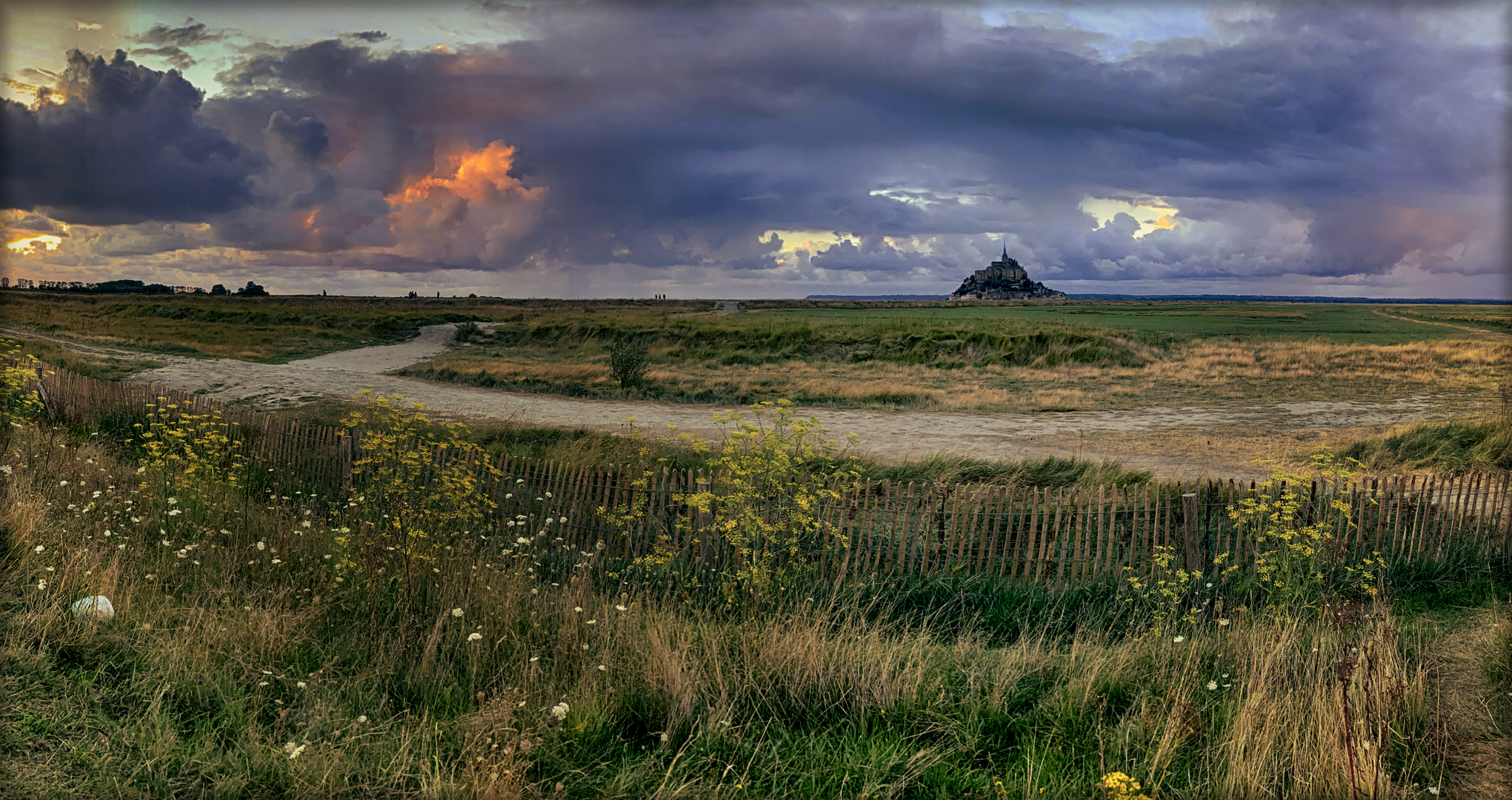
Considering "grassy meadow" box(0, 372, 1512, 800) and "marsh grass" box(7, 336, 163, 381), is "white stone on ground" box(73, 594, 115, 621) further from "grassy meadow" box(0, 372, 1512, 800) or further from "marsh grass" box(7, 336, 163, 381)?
"marsh grass" box(7, 336, 163, 381)

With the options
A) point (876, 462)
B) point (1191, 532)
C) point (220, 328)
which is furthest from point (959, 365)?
point (220, 328)

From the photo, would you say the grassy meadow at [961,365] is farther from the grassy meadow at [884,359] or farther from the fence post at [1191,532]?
the fence post at [1191,532]

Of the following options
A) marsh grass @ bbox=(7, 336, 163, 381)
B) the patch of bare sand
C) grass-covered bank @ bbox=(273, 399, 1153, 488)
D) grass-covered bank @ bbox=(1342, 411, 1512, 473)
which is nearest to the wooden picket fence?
the patch of bare sand

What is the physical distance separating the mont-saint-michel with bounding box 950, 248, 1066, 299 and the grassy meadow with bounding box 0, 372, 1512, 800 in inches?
7129

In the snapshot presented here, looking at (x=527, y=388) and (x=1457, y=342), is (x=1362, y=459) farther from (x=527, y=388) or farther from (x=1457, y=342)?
(x=1457, y=342)

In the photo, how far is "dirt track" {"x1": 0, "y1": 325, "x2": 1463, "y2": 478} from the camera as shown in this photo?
15.1m

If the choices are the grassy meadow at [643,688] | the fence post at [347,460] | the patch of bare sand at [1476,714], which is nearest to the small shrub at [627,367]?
the fence post at [347,460]

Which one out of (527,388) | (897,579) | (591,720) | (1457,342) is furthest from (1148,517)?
(1457,342)

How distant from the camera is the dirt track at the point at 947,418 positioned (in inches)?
595

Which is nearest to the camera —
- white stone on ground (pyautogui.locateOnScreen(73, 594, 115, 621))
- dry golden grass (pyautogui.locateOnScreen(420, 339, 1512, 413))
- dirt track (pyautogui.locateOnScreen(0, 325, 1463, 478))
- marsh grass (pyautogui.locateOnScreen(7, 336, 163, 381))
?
white stone on ground (pyautogui.locateOnScreen(73, 594, 115, 621))

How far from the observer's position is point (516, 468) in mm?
9672

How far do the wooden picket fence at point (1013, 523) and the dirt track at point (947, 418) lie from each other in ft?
14.6

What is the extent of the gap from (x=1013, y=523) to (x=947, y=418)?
466 inches

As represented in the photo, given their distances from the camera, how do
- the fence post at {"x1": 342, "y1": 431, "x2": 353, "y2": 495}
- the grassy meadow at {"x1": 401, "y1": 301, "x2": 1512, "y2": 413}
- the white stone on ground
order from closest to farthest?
the white stone on ground → the fence post at {"x1": 342, "y1": 431, "x2": 353, "y2": 495} → the grassy meadow at {"x1": 401, "y1": 301, "x2": 1512, "y2": 413}
